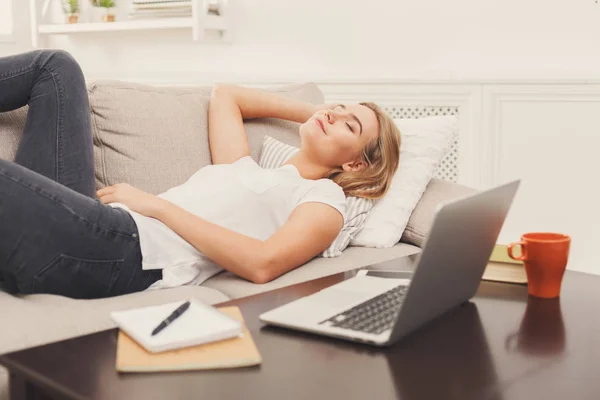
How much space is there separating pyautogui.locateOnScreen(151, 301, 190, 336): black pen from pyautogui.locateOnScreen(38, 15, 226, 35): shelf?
2.44 metres

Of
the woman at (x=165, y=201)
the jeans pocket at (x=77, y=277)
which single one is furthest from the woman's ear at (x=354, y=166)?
the jeans pocket at (x=77, y=277)

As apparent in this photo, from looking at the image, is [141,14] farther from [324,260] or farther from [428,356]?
[428,356]

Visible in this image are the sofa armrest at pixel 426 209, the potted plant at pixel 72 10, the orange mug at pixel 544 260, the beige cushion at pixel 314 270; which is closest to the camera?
the orange mug at pixel 544 260

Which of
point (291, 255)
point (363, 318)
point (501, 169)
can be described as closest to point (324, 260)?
point (291, 255)

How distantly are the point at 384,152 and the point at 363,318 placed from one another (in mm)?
899

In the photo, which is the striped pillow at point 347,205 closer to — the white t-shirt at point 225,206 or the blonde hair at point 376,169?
the blonde hair at point 376,169

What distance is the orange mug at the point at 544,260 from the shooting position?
1.27m

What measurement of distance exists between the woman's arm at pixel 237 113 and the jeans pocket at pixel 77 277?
1.74 ft

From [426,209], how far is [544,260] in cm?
77

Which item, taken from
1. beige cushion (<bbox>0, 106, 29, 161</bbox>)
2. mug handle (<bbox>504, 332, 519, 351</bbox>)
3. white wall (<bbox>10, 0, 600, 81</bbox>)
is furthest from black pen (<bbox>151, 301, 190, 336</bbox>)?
white wall (<bbox>10, 0, 600, 81</bbox>)

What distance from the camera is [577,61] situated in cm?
274

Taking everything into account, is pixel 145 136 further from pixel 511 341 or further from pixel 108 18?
pixel 108 18

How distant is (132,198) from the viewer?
1686mm

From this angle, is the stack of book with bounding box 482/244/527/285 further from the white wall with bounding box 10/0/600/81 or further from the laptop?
the white wall with bounding box 10/0/600/81
